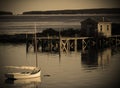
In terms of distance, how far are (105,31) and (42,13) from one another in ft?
14.6

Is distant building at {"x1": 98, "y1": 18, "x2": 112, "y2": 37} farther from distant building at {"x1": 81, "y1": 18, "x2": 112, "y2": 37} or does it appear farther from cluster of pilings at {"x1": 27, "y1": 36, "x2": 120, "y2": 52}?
cluster of pilings at {"x1": 27, "y1": 36, "x2": 120, "y2": 52}

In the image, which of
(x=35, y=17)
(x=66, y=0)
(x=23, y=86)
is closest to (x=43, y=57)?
(x=35, y=17)

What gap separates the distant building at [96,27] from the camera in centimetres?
1617

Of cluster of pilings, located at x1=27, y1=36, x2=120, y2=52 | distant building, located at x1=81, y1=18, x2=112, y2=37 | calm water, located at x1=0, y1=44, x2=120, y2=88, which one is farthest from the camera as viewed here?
cluster of pilings, located at x1=27, y1=36, x2=120, y2=52

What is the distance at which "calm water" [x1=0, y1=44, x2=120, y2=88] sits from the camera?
1116cm

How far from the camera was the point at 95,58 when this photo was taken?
14.9m

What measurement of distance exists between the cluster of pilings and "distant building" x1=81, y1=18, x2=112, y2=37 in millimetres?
160

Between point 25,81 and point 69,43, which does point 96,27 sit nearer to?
point 69,43

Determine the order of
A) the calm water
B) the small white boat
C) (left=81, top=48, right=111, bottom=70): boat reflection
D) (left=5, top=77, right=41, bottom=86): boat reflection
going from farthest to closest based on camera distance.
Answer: (left=81, top=48, right=111, bottom=70): boat reflection
the small white boat
(left=5, top=77, right=41, bottom=86): boat reflection
the calm water

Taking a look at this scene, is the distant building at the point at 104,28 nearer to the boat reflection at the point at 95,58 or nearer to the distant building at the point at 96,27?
the distant building at the point at 96,27

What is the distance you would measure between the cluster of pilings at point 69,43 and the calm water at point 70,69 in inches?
27.6

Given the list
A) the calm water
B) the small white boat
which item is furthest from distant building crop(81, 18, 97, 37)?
the small white boat

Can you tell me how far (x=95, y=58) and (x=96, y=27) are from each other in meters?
1.75

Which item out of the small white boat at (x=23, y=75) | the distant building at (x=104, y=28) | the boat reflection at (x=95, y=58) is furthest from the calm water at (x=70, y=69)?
the distant building at (x=104, y=28)
